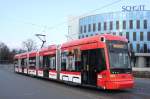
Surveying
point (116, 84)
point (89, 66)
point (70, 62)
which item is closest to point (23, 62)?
point (70, 62)

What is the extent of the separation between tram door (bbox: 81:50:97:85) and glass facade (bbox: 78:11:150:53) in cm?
6808

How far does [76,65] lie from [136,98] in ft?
23.3

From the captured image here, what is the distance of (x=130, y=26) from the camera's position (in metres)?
92.5

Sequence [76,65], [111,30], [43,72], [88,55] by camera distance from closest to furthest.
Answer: [88,55]
[76,65]
[43,72]
[111,30]

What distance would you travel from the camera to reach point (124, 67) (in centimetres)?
1936

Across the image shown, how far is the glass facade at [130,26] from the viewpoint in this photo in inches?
3578

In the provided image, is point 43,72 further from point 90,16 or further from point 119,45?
point 90,16

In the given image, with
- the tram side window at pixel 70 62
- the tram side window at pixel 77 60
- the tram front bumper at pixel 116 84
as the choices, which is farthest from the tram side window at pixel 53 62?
the tram front bumper at pixel 116 84

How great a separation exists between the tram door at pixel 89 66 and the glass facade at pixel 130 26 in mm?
68076

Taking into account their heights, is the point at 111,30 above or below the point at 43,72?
above

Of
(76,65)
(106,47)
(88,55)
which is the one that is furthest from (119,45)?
(76,65)

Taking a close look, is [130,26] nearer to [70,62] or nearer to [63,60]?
[63,60]

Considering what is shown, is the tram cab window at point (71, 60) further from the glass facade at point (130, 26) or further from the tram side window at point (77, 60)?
the glass facade at point (130, 26)

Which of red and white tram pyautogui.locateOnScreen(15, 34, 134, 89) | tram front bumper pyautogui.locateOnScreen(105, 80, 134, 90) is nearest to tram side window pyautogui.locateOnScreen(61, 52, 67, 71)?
red and white tram pyautogui.locateOnScreen(15, 34, 134, 89)
